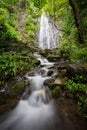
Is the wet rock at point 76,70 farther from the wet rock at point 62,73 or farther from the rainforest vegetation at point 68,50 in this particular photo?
the wet rock at point 62,73

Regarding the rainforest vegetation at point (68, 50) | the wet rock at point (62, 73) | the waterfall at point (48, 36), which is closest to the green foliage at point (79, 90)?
the rainforest vegetation at point (68, 50)

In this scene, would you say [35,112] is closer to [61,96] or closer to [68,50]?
[61,96]

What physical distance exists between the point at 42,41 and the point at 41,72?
12.8 m

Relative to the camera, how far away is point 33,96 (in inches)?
275

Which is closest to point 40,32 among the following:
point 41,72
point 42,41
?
point 42,41

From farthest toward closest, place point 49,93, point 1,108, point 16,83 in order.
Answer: point 16,83 → point 49,93 → point 1,108

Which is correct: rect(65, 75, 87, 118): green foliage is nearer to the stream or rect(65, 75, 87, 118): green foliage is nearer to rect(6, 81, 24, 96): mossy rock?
the stream

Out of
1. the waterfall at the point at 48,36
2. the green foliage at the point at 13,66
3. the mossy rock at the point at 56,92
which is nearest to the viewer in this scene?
the mossy rock at the point at 56,92

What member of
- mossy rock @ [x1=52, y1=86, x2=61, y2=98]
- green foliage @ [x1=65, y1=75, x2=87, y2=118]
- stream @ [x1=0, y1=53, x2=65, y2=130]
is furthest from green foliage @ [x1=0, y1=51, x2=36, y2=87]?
green foliage @ [x1=65, y1=75, x2=87, y2=118]

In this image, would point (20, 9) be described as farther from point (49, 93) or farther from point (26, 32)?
point (49, 93)

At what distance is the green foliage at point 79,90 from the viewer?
557 cm

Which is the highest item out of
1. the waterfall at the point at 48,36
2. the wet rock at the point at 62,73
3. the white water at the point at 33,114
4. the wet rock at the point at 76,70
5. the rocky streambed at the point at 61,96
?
the waterfall at the point at 48,36

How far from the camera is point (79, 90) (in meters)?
6.54

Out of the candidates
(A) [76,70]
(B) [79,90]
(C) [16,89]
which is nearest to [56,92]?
(B) [79,90]
